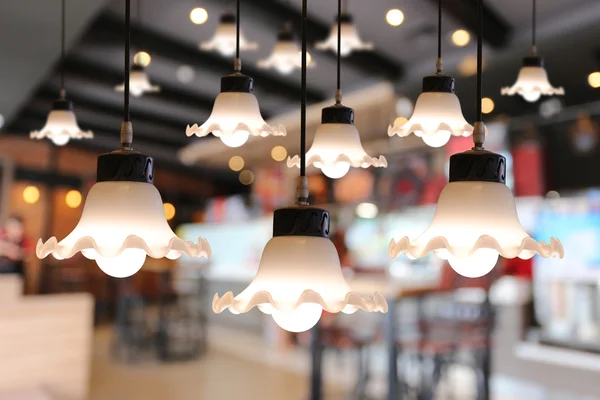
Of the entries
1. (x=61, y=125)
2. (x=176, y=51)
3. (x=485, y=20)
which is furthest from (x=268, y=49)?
(x=61, y=125)

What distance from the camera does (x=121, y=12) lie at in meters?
4.94

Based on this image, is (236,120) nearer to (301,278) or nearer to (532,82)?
(301,278)

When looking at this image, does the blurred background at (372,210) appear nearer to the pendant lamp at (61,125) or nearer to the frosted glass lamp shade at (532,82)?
the pendant lamp at (61,125)

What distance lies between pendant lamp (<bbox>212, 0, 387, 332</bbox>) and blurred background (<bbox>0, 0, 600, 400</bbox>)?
7.12 ft

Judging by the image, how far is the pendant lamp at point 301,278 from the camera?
0.85 m

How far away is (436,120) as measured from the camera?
4.85 ft

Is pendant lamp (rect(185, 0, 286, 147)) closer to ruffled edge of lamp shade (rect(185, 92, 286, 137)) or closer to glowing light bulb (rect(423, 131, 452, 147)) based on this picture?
ruffled edge of lamp shade (rect(185, 92, 286, 137))

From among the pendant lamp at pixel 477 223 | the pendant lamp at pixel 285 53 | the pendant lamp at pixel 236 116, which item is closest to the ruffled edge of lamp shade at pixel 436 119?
the pendant lamp at pixel 236 116

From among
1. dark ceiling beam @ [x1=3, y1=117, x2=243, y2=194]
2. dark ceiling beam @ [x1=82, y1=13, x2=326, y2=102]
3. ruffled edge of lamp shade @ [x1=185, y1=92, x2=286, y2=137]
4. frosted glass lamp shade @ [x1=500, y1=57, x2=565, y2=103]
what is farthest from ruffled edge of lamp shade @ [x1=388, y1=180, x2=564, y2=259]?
dark ceiling beam @ [x1=3, y1=117, x2=243, y2=194]

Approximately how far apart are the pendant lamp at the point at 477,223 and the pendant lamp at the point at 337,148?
0.52 meters

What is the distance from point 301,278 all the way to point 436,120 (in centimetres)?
76

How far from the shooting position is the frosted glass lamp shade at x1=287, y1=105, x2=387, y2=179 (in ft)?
4.87

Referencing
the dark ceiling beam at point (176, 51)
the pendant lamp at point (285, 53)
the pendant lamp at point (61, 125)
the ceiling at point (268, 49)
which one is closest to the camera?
the pendant lamp at point (61, 125)

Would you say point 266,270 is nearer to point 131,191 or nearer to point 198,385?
point 131,191
